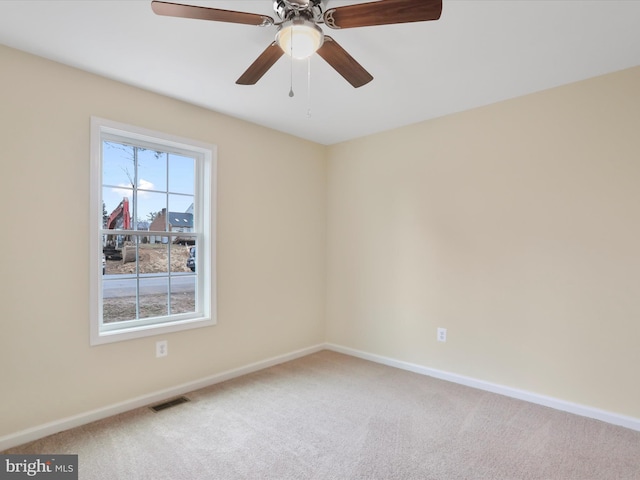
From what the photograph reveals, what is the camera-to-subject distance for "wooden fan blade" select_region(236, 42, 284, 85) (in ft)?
5.91

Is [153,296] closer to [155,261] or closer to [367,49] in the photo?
[155,261]

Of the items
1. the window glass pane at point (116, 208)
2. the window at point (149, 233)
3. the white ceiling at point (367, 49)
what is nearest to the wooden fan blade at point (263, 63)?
the white ceiling at point (367, 49)

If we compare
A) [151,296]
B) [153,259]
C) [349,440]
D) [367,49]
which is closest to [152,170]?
[153,259]

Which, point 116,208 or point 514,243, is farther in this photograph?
point 514,243

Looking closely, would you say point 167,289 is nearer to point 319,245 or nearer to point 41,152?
point 41,152

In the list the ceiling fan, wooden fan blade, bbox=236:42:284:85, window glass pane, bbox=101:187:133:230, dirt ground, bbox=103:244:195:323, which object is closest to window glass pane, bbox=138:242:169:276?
dirt ground, bbox=103:244:195:323

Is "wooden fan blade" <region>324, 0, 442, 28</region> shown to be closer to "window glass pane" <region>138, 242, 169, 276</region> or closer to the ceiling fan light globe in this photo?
the ceiling fan light globe

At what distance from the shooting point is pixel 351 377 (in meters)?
3.34

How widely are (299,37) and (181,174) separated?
1.93 metres

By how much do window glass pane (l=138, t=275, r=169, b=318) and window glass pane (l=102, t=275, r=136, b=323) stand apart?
2.7 inches

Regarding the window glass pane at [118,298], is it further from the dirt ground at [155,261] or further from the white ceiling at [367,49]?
the white ceiling at [367,49]

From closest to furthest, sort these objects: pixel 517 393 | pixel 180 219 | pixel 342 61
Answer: pixel 342 61
pixel 517 393
pixel 180 219

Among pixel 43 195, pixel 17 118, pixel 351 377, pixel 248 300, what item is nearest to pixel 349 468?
pixel 351 377

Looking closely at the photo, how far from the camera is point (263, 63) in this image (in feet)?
6.28
